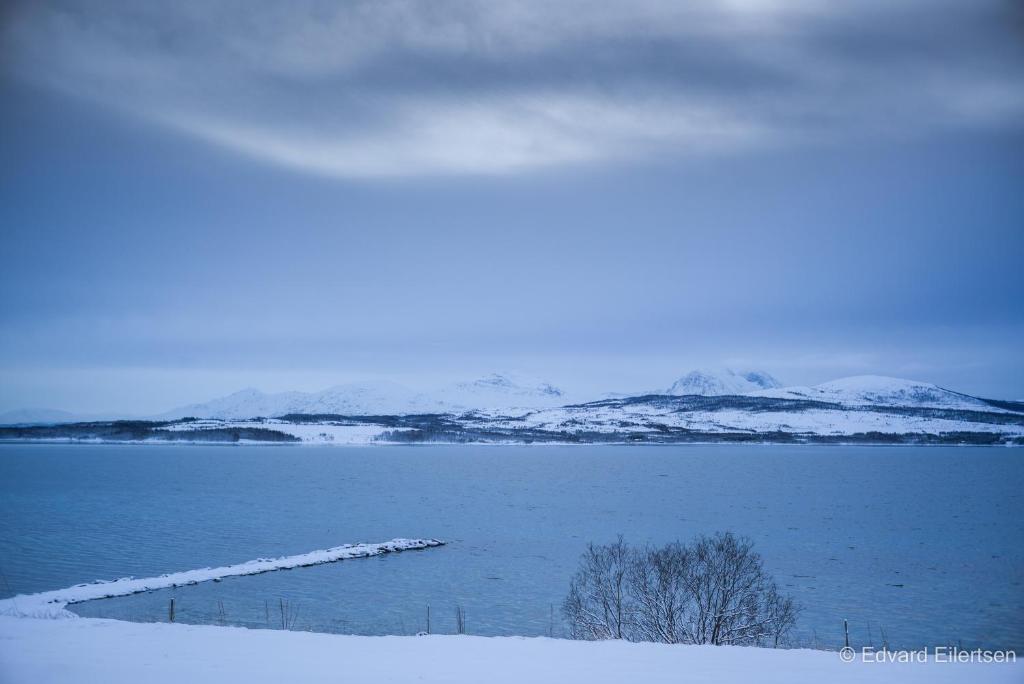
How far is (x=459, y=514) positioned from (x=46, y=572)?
3770 centimetres

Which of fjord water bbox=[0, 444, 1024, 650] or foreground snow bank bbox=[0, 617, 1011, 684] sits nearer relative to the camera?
foreground snow bank bbox=[0, 617, 1011, 684]

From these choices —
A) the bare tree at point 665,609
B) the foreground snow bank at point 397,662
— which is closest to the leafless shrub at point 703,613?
the bare tree at point 665,609

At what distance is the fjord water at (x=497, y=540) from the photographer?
104 ft

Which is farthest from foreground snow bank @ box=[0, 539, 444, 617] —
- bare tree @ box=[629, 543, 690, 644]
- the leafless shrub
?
bare tree @ box=[629, 543, 690, 644]

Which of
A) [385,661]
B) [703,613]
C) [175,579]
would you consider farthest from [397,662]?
[175,579]

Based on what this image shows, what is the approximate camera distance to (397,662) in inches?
574

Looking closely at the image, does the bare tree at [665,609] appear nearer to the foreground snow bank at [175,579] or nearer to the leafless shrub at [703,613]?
the leafless shrub at [703,613]

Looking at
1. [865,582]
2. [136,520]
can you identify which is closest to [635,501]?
[865,582]

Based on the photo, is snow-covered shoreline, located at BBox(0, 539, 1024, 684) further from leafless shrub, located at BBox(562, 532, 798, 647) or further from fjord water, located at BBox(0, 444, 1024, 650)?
fjord water, located at BBox(0, 444, 1024, 650)

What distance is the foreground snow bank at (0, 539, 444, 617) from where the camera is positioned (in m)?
28.4

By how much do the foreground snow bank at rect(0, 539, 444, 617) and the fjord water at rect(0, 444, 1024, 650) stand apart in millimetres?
1009

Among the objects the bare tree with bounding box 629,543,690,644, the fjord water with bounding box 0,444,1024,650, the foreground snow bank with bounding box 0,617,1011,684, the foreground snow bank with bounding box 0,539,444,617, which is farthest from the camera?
the fjord water with bounding box 0,444,1024,650

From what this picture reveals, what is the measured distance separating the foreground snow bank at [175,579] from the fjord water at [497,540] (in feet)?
3.31

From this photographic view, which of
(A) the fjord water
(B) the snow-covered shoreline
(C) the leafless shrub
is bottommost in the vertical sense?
(A) the fjord water
